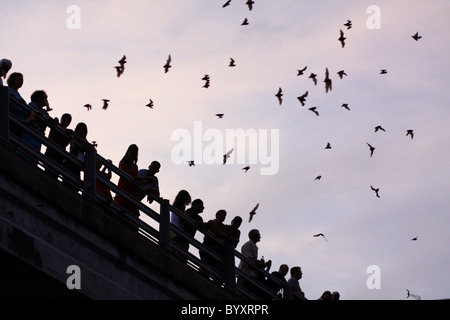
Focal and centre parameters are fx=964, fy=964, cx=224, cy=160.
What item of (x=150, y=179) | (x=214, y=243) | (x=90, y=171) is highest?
(x=150, y=179)

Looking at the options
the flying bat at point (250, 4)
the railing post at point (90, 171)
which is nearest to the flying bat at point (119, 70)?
the flying bat at point (250, 4)

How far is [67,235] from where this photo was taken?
519 inches

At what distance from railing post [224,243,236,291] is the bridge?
20.7 inches

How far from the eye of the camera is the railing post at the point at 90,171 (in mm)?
14172

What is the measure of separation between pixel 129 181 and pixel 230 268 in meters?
2.44

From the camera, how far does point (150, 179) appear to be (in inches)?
650

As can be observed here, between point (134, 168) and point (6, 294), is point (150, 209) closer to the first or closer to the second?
point (134, 168)

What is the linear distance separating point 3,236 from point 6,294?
1.87 metres

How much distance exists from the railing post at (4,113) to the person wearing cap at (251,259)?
21.3 ft

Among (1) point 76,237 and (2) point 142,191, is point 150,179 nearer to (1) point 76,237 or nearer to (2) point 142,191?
(2) point 142,191

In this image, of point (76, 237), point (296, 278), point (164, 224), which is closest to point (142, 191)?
point (164, 224)

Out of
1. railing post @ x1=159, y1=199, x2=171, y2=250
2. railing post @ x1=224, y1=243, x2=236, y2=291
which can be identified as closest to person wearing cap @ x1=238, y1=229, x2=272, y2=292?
railing post @ x1=224, y1=243, x2=236, y2=291

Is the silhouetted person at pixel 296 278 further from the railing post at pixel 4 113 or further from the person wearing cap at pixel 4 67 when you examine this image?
the railing post at pixel 4 113
